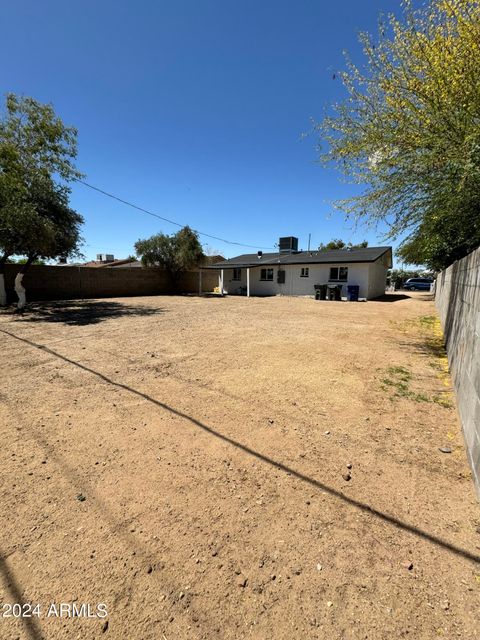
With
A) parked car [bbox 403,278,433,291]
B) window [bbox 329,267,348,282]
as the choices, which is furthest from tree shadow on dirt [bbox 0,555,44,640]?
parked car [bbox 403,278,433,291]

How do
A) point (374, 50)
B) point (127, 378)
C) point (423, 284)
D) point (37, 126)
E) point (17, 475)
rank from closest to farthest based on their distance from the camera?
1. point (17, 475)
2. point (127, 378)
3. point (374, 50)
4. point (37, 126)
5. point (423, 284)

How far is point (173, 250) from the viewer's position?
80.2ft

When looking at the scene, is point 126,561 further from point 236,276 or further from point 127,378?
point 236,276

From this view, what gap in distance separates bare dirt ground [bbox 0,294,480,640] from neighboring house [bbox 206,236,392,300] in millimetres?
17014

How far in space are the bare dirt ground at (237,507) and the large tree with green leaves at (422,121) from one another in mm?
3395

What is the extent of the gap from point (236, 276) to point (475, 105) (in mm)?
22837

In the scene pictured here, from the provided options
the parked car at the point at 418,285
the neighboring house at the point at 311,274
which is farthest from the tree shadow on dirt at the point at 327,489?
the parked car at the point at 418,285

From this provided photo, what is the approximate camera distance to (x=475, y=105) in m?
4.48

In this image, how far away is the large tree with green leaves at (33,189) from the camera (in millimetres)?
10531

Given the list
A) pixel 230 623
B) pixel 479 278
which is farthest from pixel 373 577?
pixel 479 278

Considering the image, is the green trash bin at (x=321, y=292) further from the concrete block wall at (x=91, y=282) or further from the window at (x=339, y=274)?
the concrete block wall at (x=91, y=282)

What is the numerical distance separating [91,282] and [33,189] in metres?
9.08

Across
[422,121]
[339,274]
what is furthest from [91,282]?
[422,121]

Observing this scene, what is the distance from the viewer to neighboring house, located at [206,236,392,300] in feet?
67.7
